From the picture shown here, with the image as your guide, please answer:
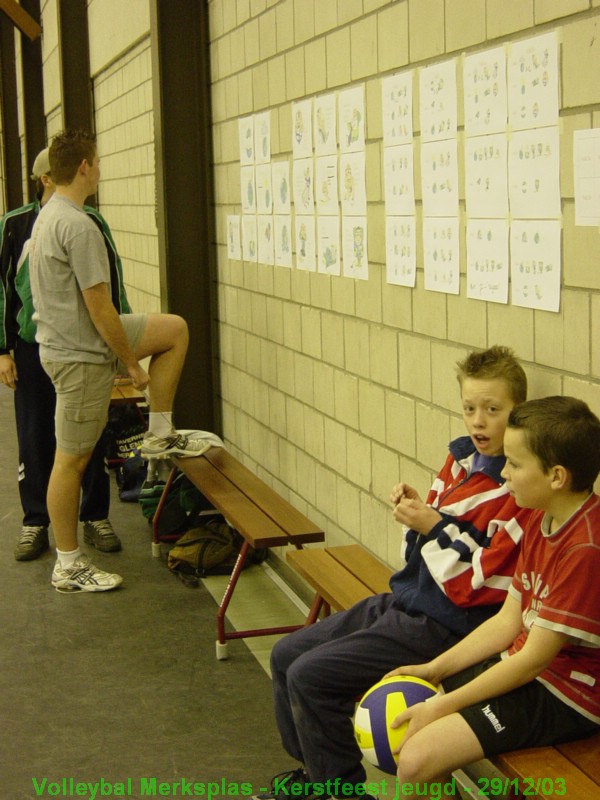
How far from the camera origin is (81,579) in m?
4.62

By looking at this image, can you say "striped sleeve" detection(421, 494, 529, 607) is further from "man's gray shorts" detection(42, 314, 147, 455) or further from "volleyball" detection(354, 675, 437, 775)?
"man's gray shorts" detection(42, 314, 147, 455)

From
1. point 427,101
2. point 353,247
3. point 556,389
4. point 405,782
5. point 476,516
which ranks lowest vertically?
point 405,782

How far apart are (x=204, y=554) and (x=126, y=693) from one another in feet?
4.01

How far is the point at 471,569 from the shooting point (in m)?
2.43

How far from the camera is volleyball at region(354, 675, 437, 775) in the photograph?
2244mm

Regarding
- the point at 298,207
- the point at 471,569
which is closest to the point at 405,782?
the point at 471,569

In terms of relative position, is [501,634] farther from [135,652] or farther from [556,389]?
[135,652]

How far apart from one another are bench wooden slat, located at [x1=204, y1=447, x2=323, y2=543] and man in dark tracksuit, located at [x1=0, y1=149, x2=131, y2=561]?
2.14 feet

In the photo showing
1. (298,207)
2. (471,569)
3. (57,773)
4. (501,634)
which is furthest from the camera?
(298,207)

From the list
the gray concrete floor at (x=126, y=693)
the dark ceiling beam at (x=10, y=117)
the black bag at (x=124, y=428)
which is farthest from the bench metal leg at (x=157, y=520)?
the dark ceiling beam at (x=10, y=117)

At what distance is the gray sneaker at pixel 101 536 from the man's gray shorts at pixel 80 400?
819mm

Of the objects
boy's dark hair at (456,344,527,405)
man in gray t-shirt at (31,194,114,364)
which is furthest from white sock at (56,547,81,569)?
boy's dark hair at (456,344,527,405)

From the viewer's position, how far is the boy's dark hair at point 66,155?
14.3 feet

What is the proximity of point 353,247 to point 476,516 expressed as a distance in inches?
58.4
